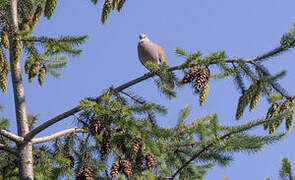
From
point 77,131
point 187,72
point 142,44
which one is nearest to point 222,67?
point 187,72

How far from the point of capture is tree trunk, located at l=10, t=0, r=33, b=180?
11.8 ft

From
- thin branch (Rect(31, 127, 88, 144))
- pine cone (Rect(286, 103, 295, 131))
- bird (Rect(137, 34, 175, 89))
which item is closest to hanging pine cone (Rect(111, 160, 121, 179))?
thin branch (Rect(31, 127, 88, 144))

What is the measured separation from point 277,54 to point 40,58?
2.12 metres

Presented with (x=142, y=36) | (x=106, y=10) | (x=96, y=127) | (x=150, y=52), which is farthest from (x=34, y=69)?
(x=142, y=36)

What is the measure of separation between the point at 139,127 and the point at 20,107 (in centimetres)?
161

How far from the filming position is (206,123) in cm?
362

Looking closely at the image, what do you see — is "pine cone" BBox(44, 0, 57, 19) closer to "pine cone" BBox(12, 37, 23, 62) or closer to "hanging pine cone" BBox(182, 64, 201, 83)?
"pine cone" BBox(12, 37, 23, 62)

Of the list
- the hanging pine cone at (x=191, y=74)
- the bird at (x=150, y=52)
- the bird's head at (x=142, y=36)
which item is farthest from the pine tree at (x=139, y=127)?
the bird's head at (x=142, y=36)

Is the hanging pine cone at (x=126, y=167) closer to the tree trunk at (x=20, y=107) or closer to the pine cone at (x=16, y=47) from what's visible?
the tree trunk at (x=20, y=107)

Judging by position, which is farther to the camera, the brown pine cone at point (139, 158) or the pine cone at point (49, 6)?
the pine cone at point (49, 6)

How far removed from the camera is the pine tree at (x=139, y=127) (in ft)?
9.95

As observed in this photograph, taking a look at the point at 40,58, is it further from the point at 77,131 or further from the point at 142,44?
the point at 142,44

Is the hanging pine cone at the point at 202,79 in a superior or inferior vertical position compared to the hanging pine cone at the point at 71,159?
superior

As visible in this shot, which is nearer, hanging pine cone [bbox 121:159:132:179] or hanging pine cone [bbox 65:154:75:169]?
hanging pine cone [bbox 121:159:132:179]
